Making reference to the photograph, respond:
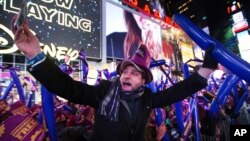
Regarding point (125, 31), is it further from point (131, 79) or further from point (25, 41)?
point (25, 41)

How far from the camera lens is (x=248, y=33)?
23094mm

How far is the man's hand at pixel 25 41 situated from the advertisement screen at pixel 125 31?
10.2 m

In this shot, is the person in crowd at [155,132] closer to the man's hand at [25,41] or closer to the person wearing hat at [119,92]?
the person wearing hat at [119,92]

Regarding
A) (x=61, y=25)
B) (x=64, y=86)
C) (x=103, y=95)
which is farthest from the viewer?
(x=61, y=25)

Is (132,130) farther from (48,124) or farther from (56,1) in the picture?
(56,1)

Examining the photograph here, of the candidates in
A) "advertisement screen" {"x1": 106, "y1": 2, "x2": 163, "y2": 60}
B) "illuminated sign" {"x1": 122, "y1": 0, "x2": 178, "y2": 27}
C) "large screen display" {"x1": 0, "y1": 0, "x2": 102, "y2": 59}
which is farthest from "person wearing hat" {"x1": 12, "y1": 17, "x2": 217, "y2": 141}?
"illuminated sign" {"x1": 122, "y1": 0, "x2": 178, "y2": 27}

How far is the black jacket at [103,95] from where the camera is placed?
1221 millimetres

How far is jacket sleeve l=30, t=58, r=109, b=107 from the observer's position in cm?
119

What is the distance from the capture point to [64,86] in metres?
1.29

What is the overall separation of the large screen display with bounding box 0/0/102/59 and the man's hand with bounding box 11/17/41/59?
7502mm

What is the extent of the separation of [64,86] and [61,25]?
918cm

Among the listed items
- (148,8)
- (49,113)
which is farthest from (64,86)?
(148,8)

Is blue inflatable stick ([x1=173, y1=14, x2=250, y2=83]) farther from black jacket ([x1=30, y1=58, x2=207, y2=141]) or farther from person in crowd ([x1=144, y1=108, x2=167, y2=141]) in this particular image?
person in crowd ([x1=144, y1=108, x2=167, y2=141])

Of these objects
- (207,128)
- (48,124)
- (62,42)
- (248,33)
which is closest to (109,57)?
(62,42)
